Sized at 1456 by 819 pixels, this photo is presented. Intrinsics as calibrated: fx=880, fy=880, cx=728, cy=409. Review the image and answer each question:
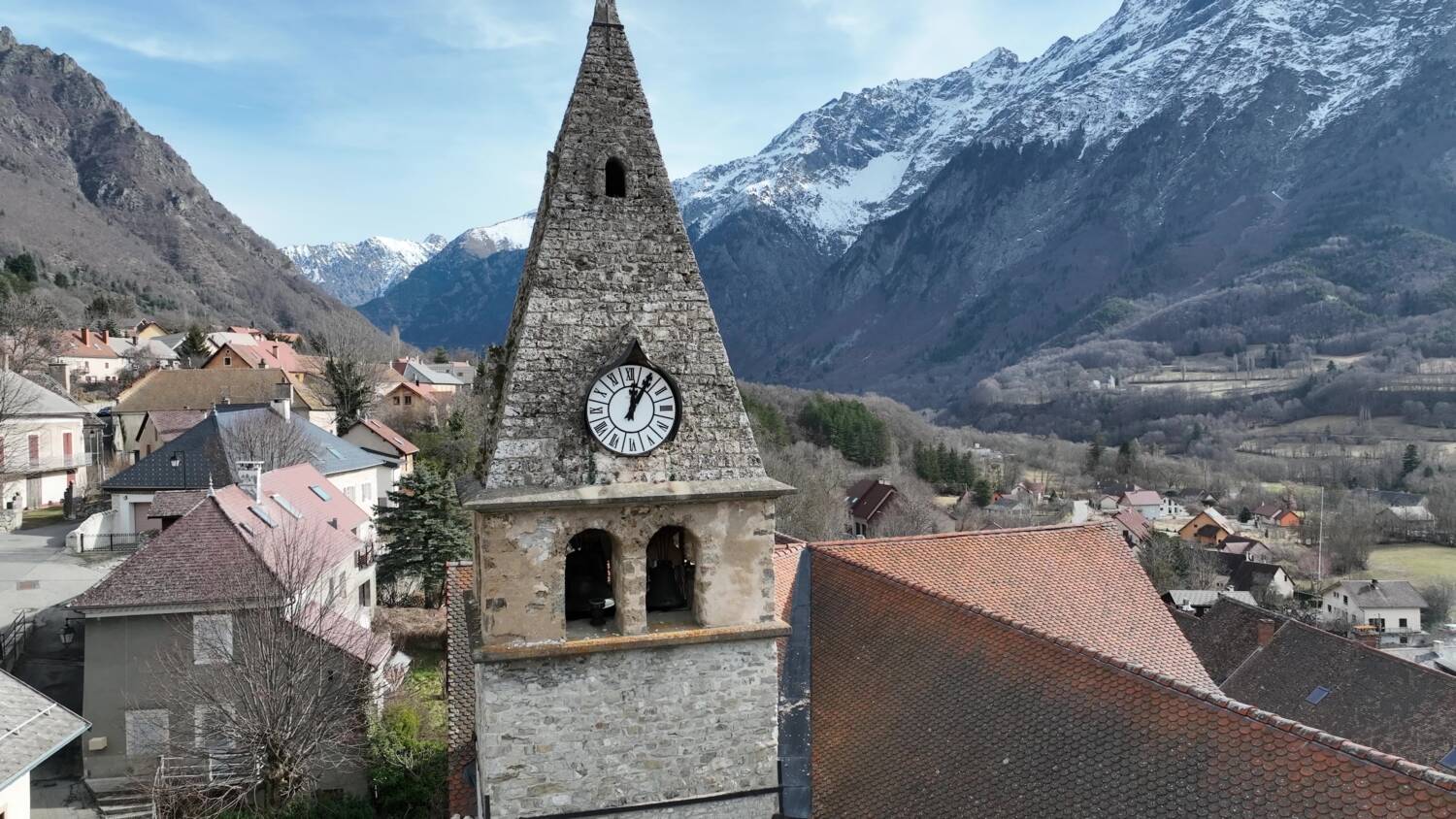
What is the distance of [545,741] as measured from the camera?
10.2 m

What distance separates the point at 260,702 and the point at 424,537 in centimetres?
1705

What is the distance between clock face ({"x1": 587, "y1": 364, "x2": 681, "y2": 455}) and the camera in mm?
10141

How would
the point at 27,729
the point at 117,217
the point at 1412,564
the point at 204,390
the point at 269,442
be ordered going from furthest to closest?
the point at 117,217 < the point at 1412,564 < the point at 204,390 < the point at 269,442 < the point at 27,729

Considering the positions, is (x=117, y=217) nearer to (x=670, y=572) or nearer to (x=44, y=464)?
(x=44, y=464)

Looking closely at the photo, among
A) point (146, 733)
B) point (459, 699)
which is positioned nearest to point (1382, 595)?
point (459, 699)

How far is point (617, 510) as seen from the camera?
1040cm

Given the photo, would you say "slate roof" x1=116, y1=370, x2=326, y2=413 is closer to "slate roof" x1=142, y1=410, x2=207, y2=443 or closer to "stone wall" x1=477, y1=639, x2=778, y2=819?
"slate roof" x1=142, y1=410, x2=207, y2=443

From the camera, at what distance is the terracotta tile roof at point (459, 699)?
14.8m

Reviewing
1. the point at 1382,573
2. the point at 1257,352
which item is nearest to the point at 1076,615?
the point at 1382,573

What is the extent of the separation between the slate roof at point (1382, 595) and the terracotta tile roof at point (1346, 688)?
31368 millimetres

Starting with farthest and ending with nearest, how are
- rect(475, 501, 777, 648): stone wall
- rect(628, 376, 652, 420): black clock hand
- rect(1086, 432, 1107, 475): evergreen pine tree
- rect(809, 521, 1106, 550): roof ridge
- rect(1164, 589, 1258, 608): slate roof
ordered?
rect(1086, 432, 1107, 475): evergreen pine tree, rect(1164, 589, 1258, 608): slate roof, rect(809, 521, 1106, 550): roof ridge, rect(628, 376, 652, 420): black clock hand, rect(475, 501, 777, 648): stone wall

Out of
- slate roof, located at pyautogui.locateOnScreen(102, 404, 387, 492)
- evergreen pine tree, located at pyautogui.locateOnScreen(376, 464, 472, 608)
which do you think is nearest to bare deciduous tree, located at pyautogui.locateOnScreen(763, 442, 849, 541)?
evergreen pine tree, located at pyautogui.locateOnScreen(376, 464, 472, 608)

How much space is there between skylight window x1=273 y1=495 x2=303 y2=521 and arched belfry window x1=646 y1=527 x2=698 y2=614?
66.9 ft

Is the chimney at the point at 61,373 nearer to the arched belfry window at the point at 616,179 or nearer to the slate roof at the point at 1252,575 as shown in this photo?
the arched belfry window at the point at 616,179
